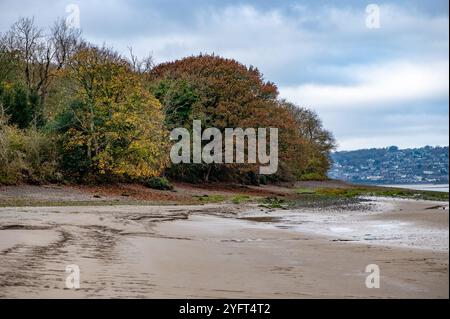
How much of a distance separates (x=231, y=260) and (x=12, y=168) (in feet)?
76.0

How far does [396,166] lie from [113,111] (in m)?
25.9

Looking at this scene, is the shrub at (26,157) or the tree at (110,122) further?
the tree at (110,122)

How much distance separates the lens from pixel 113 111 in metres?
37.0

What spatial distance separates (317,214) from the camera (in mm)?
25938

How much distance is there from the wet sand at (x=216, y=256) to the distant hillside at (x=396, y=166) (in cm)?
1606

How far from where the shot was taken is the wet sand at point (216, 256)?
851cm

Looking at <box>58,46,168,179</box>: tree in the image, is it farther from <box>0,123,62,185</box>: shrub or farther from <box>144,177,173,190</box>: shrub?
<box>144,177,173,190</box>: shrub

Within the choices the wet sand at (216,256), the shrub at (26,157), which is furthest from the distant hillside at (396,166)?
the shrub at (26,157)

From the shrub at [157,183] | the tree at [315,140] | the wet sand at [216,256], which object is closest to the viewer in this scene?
the wet sand at [216,256]

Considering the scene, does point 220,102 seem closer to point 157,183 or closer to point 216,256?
point 157,183

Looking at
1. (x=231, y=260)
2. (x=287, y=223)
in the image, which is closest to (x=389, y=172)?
(x=287, y=223)

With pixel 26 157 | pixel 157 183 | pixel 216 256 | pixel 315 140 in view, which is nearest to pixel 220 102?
pixel 157 183

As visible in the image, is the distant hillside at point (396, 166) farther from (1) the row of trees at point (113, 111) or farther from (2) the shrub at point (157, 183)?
(2) the shrub at point (157, 183)
